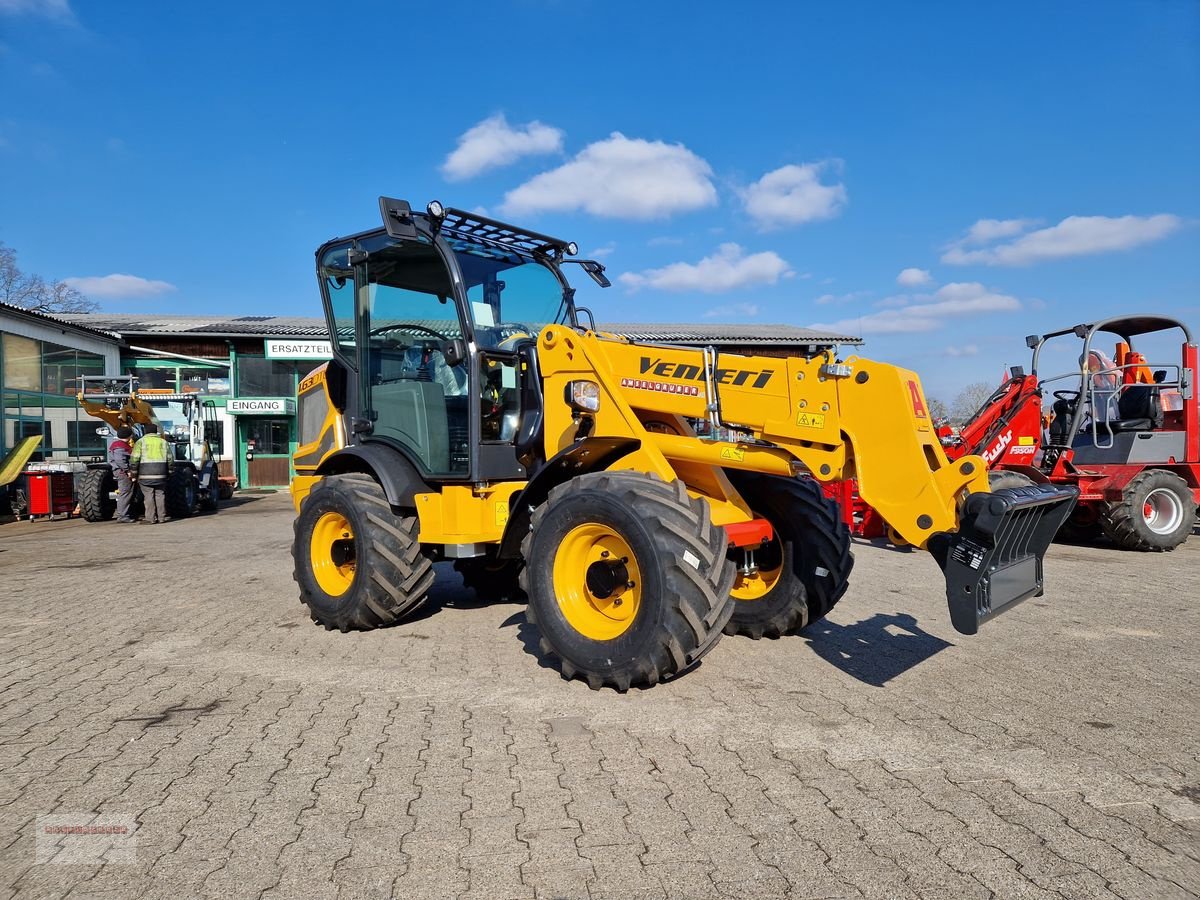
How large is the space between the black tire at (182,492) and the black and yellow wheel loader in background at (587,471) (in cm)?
1038

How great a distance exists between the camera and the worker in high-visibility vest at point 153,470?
14719 millimetres

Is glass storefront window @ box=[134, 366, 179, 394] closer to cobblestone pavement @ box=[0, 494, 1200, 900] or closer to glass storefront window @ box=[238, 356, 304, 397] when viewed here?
glass storefront window @ box=[238, 356, 304, 397]

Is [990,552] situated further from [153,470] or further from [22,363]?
[22,363]

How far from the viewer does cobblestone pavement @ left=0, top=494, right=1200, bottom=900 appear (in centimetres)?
257

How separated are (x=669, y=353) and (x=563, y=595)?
5.18 feet

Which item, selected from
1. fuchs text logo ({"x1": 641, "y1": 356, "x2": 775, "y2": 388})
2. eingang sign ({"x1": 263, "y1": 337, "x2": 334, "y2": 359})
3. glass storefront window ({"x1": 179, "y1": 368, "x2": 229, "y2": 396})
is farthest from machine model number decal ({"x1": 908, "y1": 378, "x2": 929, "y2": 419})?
glass storefront window ({"x1": 179, "y1": 368, "x2": 229, "y2": 396})

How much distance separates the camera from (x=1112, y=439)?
1080 centimetres

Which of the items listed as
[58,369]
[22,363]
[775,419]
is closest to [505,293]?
[775,419]

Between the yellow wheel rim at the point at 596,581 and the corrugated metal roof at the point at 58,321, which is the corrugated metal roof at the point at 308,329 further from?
the yellow wheel rim at the point at 596,581

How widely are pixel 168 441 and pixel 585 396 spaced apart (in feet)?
49.0

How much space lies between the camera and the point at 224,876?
8.36ft

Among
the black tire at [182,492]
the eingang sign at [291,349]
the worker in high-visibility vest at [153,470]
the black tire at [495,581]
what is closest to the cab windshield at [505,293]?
the black tire at [495,581]

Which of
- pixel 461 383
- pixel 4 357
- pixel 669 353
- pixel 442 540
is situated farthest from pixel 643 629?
pixel 4 357

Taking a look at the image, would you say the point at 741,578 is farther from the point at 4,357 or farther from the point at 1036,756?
the point at 4,357
